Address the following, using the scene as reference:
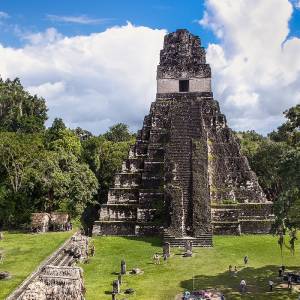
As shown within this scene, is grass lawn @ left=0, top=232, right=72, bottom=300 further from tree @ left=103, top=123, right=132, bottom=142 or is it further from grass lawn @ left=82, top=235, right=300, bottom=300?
tree @ left=103, top=123, right=132, bottom=142

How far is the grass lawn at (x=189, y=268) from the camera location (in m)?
20.9

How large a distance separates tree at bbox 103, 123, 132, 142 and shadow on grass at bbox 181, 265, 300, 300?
50068 mm

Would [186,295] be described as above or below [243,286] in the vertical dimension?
below

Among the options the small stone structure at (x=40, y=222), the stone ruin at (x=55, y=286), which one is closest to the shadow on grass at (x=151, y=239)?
the small stone structure at (x=40, y=222)

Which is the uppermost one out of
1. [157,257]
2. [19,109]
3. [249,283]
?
[19,109]

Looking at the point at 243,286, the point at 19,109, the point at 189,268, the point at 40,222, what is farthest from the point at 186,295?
the point at 19,109

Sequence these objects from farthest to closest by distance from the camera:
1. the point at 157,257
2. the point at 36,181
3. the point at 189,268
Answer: the point at 36,181 < the point at 157,257 < the point at 189,268

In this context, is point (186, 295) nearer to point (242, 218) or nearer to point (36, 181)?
point (242, 218)

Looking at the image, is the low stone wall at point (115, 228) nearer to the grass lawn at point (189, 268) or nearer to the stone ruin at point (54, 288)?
the grass lawn at point (189, 268)

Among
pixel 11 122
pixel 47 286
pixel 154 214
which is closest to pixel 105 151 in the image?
pixel 11 122

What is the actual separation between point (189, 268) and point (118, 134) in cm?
4984

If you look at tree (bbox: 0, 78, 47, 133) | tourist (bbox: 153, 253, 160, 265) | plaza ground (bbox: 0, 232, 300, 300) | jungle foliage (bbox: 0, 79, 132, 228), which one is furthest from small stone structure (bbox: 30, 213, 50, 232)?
A: tree (bbox: 0, 78, 47, 133)

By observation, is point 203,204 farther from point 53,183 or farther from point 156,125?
point 53,183

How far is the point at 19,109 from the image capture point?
61.4 metres
